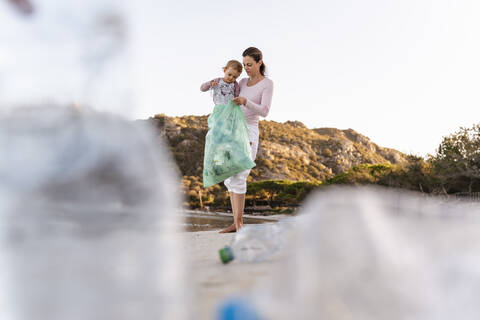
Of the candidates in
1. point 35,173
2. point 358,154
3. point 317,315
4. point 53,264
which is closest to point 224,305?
point 317,315

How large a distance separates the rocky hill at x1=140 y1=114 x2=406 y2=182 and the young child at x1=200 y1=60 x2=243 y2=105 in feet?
87.6

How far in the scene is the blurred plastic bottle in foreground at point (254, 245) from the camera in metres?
1.78

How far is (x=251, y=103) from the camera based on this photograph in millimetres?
3457

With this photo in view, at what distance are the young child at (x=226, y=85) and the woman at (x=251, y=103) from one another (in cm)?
10

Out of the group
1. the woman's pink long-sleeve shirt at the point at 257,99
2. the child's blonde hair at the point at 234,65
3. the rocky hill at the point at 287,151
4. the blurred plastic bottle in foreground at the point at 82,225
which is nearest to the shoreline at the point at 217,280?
the blurred plastic bottle in foreground at the point at 82,225

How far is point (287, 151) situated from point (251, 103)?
120 ft

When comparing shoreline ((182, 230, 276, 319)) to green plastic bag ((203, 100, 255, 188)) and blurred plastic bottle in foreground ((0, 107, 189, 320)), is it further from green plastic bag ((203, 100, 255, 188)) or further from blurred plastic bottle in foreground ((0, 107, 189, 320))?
green plastic bag ((203, 100, 255, 188))

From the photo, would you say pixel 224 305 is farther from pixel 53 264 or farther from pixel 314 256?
pixel 53 264

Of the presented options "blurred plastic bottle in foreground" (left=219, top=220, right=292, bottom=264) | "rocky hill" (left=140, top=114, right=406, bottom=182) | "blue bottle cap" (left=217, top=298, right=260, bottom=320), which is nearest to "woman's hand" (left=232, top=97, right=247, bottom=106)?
"blurred plastic bottle in foreground" (left=219, top=220, right=292, bottom=264)

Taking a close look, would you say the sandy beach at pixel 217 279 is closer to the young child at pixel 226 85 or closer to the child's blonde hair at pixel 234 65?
the young child at pixel 226 85

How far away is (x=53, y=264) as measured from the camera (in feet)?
2.37

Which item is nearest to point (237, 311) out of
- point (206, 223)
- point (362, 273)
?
point (362, 273)

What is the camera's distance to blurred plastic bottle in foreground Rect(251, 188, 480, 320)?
705 mm

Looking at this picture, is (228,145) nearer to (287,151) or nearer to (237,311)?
(237,311)
